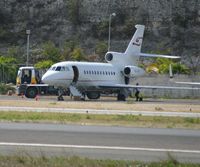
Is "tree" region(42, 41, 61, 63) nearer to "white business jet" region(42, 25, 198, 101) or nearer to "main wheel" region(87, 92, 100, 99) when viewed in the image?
"white business jet" region(42, 25, 198, 101)

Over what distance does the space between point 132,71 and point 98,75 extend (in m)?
4.09

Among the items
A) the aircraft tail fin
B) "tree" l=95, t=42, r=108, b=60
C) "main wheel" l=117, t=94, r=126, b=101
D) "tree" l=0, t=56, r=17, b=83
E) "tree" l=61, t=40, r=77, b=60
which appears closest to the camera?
"main wheel" l=117, t=94, r=126, b=101

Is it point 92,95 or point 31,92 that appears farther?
point 31,92

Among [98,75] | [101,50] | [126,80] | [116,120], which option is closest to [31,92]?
[98,75]

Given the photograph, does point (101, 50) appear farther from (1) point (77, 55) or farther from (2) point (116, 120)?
(2) point (116, 120)

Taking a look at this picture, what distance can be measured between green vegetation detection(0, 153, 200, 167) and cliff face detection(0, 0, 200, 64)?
8285 cm

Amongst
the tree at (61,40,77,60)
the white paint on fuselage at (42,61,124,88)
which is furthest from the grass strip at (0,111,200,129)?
the tree at (61,40,77,60)

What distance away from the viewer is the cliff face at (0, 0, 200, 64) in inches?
3885

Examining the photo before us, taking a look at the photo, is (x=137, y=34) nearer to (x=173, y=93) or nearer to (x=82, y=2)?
(x=173, y=93)

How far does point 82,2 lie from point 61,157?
98.8 m

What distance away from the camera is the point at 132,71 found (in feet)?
174

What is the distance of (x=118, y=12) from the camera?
354ft

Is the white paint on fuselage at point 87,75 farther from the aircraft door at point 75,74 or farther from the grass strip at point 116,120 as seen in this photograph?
the grass strip at point 116,120

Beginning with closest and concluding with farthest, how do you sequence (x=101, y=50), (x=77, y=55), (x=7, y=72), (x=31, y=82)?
(x=31, y=82), (x=7, y=72), (x=77, y=55), (x=101, y=50)
